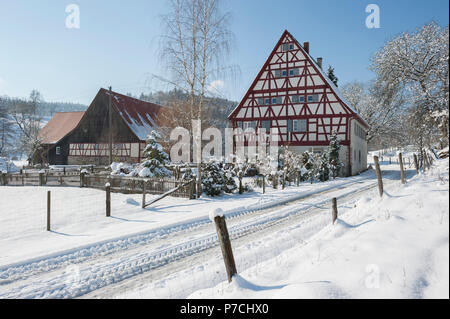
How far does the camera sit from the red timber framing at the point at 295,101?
2520 centimetres

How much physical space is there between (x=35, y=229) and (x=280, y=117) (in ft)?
74.8

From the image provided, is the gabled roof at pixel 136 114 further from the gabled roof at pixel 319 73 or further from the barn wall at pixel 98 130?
the gabled roof at pixel 319 73

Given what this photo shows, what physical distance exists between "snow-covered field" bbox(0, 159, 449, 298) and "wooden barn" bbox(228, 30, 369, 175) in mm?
16725

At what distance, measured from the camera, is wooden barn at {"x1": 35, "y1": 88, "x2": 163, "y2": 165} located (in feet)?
106

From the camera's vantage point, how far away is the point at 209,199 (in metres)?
12.9

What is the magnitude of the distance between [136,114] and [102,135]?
488 cm

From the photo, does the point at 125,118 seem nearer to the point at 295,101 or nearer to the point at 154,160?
the point at 154,160

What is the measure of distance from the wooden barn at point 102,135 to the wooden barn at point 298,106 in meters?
13.0

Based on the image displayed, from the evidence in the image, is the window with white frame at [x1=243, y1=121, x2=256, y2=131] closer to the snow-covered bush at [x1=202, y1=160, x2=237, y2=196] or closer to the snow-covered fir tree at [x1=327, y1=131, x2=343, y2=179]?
the snow-covered fir tree at [x1=327, y1=131, x2=343, y2=179]

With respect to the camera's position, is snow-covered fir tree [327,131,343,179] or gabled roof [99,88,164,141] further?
gabled roof [99,88,164,141]

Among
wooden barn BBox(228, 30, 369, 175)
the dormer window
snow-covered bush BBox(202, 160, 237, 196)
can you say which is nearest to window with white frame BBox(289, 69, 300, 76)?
wooden barn BBox(228, 30, 369, 175)

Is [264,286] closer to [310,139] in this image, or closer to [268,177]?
[268,177]

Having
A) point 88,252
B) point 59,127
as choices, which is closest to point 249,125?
point 88,252

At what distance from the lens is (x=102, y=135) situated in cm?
3334
